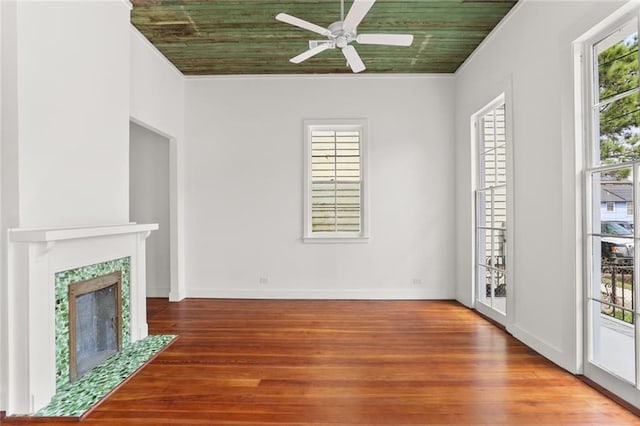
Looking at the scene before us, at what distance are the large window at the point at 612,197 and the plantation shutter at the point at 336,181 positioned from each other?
3.03m

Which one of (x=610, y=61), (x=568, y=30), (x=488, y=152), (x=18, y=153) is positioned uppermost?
(x=568, y=30)

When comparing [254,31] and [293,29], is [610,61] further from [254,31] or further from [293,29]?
[254,31]

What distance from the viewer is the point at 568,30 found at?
2785 mm

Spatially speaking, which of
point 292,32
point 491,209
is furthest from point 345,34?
point 491,209

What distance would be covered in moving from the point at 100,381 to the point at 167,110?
3.40 meters

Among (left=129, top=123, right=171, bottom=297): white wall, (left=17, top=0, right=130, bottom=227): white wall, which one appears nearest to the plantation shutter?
(left=129, top=123, right=171, bottom=297): white wall

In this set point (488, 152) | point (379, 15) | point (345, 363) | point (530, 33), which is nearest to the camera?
point (345, 363)

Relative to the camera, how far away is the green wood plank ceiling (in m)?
3.56

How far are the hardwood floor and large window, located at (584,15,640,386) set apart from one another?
374 millimetres

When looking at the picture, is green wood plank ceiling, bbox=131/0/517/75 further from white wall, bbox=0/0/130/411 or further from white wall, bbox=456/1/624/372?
white wall, bbox=0/0/130/411

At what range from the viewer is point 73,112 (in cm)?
274

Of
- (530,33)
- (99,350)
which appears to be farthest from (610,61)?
(99,350)

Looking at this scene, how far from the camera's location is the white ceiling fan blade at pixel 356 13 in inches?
99.5

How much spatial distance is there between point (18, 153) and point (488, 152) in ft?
14.8
